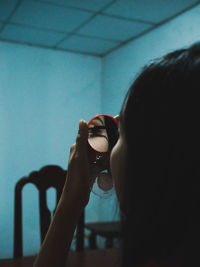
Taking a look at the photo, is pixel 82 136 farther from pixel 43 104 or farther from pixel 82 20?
pixel 43 104

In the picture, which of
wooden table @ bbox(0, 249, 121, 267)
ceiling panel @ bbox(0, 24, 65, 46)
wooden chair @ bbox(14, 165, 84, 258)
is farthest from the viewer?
ceiling panel @ bbox(0, 24, 65, 46)

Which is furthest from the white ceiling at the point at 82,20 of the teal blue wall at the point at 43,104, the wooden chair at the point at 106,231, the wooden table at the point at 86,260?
the wooden table at the point at 86,260

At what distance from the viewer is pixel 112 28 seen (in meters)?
3.31

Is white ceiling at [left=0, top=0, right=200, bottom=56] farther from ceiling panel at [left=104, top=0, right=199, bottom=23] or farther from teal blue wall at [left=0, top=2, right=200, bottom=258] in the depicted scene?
teal blue wall at [left=0, top=2, right=200, bottom=258]

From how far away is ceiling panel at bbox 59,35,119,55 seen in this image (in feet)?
12.0

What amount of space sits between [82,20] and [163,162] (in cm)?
287

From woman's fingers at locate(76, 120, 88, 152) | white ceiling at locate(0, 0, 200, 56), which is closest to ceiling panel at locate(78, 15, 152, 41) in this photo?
white ceiling at locate(0, 0, 200, 56)

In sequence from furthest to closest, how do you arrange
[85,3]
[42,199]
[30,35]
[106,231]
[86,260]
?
1. [30,35]
2. [106,231]
3. [85,3]
4. [42,199]
5. [86,260]

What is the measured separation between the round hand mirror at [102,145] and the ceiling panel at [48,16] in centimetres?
225

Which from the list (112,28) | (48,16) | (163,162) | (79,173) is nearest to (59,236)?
(79,173)

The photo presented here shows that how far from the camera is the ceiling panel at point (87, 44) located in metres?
3.67

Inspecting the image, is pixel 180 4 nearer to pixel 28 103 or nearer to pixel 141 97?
pixel 28 103

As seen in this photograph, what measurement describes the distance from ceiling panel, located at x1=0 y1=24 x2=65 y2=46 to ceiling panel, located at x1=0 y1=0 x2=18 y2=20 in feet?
0.89

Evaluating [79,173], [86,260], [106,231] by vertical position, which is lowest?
[106,231]
